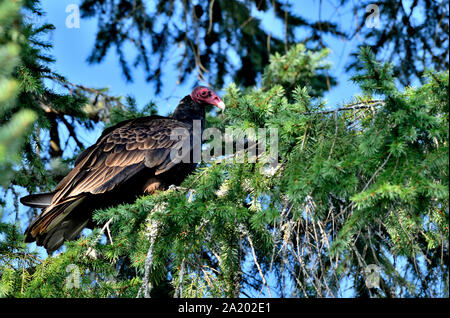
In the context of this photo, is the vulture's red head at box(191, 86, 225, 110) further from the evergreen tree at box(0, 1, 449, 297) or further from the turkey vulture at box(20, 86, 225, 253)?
the evergreen tree at box(0, 1, 449, 297)

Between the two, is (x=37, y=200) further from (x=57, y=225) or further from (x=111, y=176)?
(x=111, y=176)

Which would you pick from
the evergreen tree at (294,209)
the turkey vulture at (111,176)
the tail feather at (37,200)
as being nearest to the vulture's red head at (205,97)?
the turkey vulture at (111,176)

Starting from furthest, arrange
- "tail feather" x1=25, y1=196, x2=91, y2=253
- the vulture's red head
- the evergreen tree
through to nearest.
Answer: the vulture's red head, "tail feather" x1=25, y1=196, x2=91, y2=253, the evergreen tree

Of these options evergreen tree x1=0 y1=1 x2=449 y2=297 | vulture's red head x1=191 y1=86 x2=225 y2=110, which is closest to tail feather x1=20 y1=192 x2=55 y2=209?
evergreen tree x1=0 y1=1 x2=449 y2=297

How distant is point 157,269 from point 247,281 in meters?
0.60

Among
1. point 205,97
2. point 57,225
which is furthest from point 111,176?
point 205,97

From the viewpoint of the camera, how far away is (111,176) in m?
3.49

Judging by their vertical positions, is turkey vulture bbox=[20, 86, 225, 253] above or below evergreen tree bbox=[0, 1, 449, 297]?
above

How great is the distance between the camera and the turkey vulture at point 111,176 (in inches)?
130

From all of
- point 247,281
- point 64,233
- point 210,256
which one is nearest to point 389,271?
point 247,281

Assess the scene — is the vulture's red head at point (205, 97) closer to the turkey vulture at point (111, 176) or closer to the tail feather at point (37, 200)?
the turkey vulture at point (111, 176)

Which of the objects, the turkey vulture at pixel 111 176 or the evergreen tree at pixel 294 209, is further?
the turkey vulture at pixel 111 176

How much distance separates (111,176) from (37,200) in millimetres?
522

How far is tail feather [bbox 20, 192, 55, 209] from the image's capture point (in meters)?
3.28
